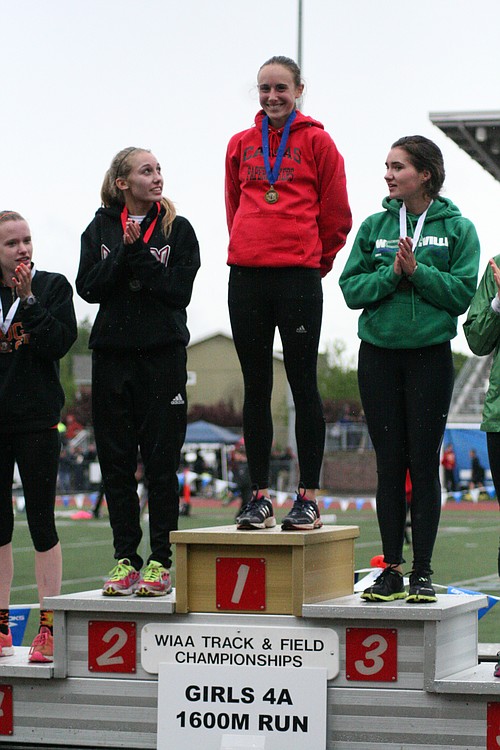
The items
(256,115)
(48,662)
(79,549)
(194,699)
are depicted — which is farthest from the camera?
(79,549)

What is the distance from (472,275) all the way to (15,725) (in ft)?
8.48

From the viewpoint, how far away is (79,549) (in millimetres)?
17500

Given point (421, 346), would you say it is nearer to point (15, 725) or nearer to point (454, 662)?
point (454, 662)

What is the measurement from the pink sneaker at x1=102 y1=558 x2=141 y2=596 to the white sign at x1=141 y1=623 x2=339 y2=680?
10.2 inches

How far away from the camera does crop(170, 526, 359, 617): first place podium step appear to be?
186 inches

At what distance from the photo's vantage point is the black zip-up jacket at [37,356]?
514cm

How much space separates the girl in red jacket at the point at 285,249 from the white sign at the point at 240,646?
489 mm

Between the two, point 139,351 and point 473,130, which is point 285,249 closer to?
point 139,351

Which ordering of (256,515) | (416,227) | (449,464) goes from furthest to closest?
(449,464) → (256,515) → (416,227)

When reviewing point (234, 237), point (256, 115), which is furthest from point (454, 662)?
point (256, 115)

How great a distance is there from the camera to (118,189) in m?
5.30

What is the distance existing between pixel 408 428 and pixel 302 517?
0.57 meters

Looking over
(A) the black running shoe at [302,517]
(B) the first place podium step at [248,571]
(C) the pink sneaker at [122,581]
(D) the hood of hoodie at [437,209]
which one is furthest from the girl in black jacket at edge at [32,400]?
(D) the hood of hoodie at [437,209]

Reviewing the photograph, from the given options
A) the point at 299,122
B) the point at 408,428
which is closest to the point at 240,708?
the point at 408,428
